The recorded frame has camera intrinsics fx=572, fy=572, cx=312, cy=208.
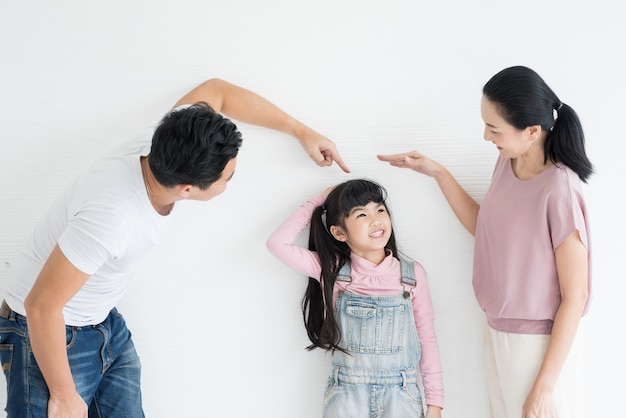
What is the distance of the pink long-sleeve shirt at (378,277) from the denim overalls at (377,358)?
0.02m

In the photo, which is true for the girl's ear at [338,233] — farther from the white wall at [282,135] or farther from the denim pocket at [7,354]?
the denim pocket at [7,354]

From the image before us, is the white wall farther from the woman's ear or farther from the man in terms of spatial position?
the woman's ear

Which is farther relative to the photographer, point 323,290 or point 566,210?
point 323,290

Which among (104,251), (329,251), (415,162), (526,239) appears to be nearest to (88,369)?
(104,251)

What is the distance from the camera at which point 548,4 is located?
1375mm

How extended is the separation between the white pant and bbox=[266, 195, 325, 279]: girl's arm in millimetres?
455

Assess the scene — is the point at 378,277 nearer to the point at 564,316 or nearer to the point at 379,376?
the point at 379,376

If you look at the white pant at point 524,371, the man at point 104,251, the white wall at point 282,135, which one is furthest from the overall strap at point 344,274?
the white pant at point 524,371

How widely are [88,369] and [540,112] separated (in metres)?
1.08

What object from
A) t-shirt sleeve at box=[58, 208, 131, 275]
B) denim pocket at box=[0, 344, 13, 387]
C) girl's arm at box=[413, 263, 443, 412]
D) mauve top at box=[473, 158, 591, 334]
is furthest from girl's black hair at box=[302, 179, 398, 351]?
denim pocket at box=[0, 344, 13, 387]

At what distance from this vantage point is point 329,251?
4.65ft

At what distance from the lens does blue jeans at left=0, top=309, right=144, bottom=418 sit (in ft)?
3.77

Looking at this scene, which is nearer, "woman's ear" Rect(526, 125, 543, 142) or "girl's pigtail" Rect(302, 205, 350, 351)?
"woman's ear" Rect(526, 125, 543, 142)

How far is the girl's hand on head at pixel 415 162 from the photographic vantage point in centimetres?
137
